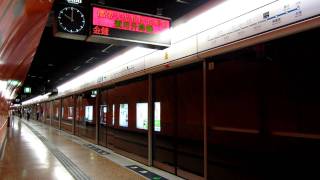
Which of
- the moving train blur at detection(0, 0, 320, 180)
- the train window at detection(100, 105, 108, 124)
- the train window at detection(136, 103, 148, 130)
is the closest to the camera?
the moving train blur at detection(0, 0, 320, 180)

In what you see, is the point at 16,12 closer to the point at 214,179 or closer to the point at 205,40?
the point at 205,40

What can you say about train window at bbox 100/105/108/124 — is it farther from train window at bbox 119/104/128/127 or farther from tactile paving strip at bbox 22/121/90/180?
tactile paving strip at bbox 22/121/90/180

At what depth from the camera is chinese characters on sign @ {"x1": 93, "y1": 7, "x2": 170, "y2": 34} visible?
4.45 metres

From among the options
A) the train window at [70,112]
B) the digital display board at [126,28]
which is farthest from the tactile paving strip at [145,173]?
the train window at [70,112]

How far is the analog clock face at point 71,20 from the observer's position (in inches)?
169

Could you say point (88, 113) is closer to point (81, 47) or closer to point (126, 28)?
point (81, 47)

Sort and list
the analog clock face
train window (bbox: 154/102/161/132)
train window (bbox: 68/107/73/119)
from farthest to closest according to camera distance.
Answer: train window (bbox: 68/107/73/119), train window (bbox: 154/102/161/132), the analog clock face

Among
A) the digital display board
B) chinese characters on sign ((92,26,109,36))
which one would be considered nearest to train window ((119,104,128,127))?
the digital display board

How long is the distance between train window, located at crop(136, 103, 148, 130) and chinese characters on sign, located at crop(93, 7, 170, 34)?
9.45ft

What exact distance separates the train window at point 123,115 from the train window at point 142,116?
3.11 ft

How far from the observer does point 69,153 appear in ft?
29.2

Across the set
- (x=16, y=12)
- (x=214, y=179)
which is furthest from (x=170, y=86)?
(x=16, y=12)

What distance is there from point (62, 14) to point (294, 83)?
9.94 feet

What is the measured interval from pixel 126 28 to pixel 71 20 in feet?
2.49
